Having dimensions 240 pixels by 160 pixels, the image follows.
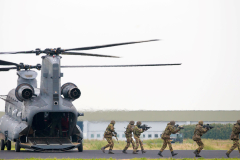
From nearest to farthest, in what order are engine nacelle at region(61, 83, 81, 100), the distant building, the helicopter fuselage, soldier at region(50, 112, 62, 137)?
the helicopter fuselage → soldier at region(50, 112, 62, 137) → engine nacelle at region(61, 83, 81, 100) → the distant building

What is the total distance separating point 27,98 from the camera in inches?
920

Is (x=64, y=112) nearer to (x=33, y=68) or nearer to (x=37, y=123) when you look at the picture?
(x=37, y=123)

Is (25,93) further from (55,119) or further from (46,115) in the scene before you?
(55,119)

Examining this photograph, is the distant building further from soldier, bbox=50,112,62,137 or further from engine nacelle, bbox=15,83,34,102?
engine nacelle, bbox=15,83,34,102

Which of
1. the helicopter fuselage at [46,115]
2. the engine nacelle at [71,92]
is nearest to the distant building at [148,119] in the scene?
the helicopter fuselage at [46,115]

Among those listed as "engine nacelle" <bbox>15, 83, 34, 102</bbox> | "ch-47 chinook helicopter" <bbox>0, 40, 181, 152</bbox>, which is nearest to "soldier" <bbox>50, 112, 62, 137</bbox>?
"ch-47 chinook helicopter" <bbox>0, 40, 181, 152</bbox>

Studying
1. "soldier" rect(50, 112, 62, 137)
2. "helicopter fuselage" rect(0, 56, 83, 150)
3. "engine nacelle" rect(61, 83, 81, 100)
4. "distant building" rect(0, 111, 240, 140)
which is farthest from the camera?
"distant building" rect(0, 111, 240, 140)

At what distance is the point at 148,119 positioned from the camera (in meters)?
66.3

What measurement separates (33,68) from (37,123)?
220 inches

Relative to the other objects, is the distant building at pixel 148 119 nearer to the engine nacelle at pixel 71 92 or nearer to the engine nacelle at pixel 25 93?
the engine nacelle at pixel 71 92

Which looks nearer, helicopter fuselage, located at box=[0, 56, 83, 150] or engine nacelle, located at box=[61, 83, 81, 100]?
helicopter fuselage, located at box=[0, 56, 83, 150]

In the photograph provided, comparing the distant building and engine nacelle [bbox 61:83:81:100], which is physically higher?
engine nacelle [bbox 61:83:81:100]

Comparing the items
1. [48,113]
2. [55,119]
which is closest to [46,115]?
[48,113]

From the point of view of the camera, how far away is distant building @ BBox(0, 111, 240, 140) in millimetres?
53931
